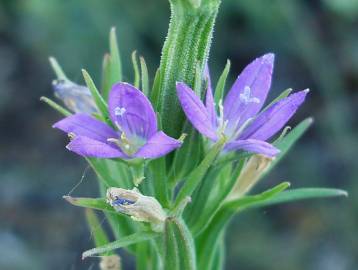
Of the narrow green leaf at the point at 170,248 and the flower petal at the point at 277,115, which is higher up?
the flower petal at the point at 277,115

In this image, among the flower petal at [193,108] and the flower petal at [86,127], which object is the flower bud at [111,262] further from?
the flower petal at [193,108]

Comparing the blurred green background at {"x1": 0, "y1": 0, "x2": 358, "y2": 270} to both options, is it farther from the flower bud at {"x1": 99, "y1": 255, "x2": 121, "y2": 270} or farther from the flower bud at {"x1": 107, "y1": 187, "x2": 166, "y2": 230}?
the flower bud at {"x1": 107, "y1": 187, "x2": 166, "y2": 230}

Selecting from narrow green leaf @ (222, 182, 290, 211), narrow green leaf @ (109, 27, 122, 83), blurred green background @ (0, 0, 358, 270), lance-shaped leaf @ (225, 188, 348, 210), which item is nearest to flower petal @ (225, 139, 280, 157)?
narrow green leaf @ (222, 182, 290, 211)

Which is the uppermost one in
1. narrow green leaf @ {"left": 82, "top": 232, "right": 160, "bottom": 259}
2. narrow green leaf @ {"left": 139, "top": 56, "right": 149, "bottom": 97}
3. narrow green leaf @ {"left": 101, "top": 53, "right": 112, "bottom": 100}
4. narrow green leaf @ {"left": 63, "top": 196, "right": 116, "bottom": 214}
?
narrow green leaf @ {"left": 101, "top": 53, "right": 112, "bottom": 100}

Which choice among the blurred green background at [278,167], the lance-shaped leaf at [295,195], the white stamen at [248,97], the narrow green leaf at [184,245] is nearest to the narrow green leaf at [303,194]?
the lance-shaped leaf at [295,195]

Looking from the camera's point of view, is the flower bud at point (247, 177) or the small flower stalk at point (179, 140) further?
the flower bud at point (247, 177)

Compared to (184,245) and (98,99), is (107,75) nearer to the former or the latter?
(98,99)
